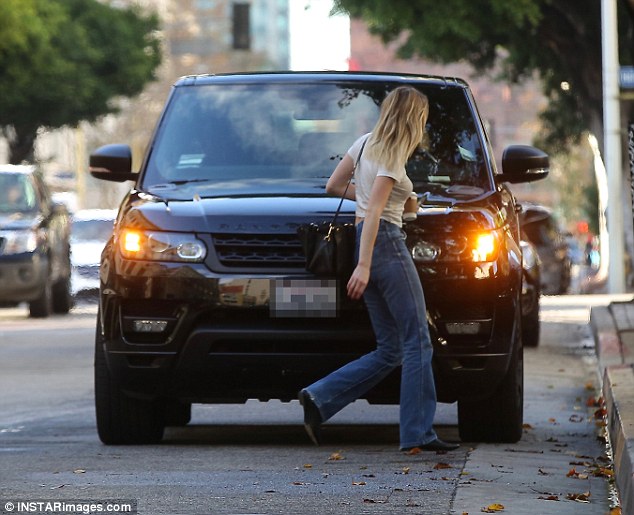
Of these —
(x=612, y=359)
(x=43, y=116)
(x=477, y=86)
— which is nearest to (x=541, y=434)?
(x=612, y=359)

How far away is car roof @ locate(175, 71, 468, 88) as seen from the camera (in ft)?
32.9

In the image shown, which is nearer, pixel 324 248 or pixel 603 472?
pixel 603 472

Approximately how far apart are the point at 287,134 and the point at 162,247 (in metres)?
1.31

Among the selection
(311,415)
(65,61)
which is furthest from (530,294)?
(65,61)

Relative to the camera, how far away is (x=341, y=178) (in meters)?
8.89

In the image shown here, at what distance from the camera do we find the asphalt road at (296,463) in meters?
7.12

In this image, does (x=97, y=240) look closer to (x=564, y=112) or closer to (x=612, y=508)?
(x=564, y=112)

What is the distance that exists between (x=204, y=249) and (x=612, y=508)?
243 cm

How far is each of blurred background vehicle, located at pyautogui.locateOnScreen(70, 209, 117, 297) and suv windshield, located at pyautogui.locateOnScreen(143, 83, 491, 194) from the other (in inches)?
878

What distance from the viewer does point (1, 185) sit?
23.0m

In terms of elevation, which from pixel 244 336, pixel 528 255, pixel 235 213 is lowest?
pixel 528 255

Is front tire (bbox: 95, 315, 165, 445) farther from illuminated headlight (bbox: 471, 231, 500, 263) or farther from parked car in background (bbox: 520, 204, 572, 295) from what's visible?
parked car in background (bbox: 520, 204, 572, 295)

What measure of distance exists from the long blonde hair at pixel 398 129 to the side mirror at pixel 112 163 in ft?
6.02

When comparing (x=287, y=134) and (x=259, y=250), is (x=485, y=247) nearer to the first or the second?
(x=259, y=250)
